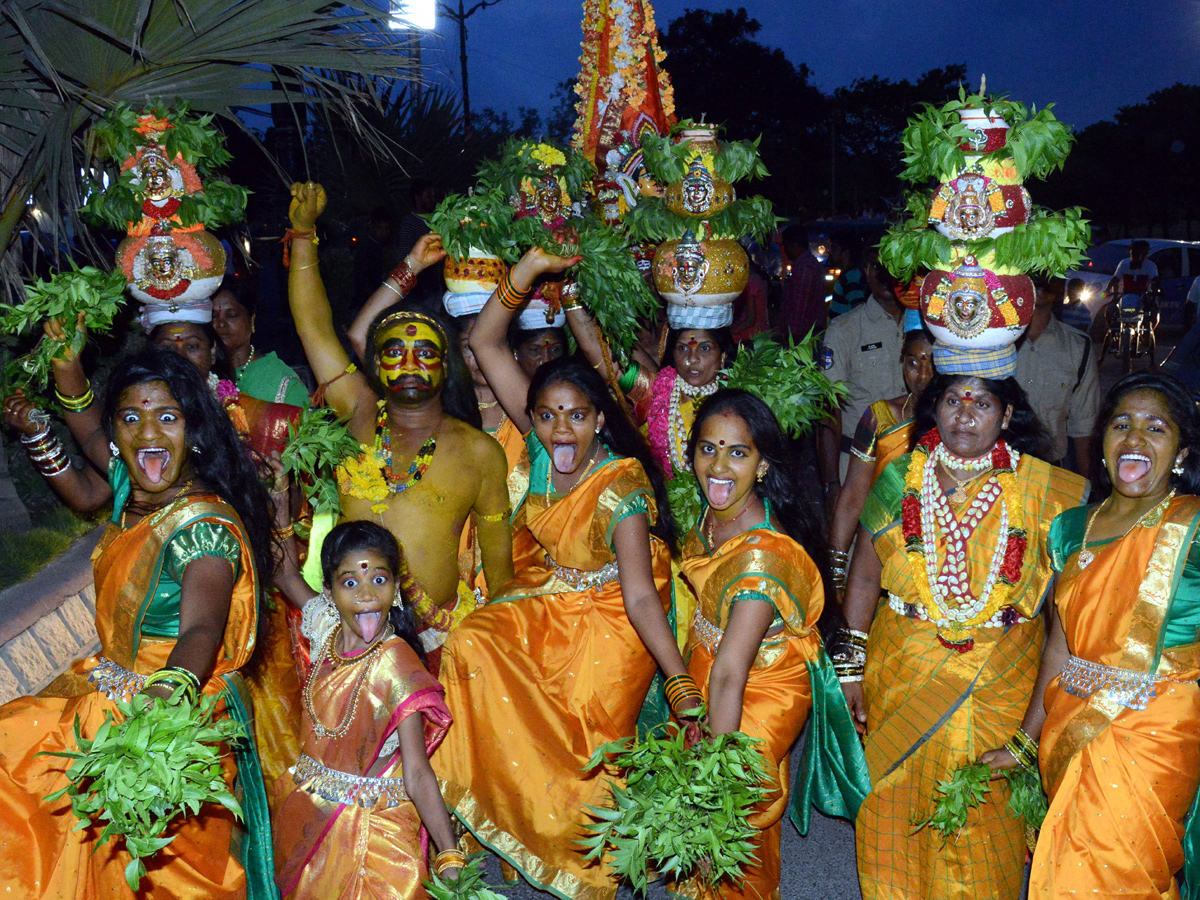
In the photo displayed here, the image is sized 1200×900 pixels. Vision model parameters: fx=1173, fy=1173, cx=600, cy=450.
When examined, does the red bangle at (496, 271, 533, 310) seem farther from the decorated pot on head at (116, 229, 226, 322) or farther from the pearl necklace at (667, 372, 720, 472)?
the decorated pot on head at (116, 229, 226, 322)

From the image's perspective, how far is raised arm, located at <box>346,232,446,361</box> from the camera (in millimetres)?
5039

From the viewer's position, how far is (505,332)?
15.3 ft

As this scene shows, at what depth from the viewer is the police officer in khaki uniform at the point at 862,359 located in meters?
7.20

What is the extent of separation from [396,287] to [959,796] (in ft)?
10.0

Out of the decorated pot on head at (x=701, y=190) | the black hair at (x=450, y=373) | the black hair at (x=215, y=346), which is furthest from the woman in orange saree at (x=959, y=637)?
the black hair at (x=215, y=346)

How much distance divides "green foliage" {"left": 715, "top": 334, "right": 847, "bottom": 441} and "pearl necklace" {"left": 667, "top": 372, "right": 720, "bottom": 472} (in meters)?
0.13

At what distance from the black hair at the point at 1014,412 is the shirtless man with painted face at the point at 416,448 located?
5.12ft

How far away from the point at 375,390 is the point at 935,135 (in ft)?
7.36

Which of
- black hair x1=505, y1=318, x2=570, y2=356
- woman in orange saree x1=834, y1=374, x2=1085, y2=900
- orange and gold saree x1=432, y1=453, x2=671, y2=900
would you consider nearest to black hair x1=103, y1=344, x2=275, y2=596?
orange and gold saree x1=432, y1=453, x2=671, y2=900

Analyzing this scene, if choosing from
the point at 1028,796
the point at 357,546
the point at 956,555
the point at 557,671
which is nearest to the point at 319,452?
the point at 357,546

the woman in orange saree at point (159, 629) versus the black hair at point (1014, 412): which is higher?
the black hair at point (1014, 412)

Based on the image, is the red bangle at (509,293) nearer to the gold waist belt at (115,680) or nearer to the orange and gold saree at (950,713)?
the orange and gold saree at (950,713)

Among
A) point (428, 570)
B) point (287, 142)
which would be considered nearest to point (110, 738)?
point (428, 570)

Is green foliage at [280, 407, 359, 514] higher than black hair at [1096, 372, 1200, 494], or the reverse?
black hair at [1096, 372, 1200, 494]
